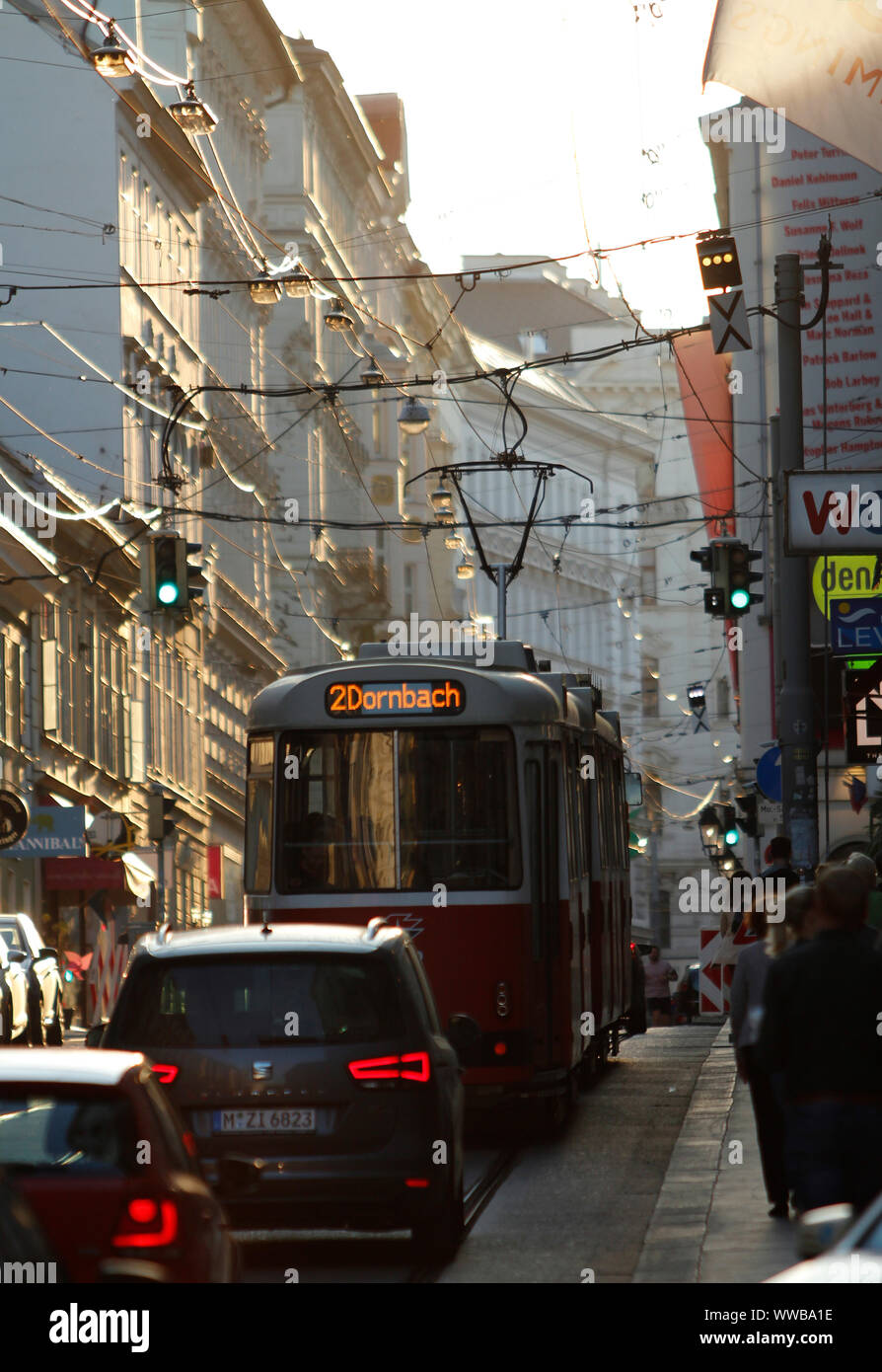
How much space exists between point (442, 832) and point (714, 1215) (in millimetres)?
4441

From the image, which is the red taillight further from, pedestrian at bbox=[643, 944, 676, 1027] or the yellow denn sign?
pedestrian at bbox=[643, 944, 676, 1027]

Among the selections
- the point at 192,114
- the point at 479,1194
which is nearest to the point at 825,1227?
the point at 479,1194

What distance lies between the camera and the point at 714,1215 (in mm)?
12258

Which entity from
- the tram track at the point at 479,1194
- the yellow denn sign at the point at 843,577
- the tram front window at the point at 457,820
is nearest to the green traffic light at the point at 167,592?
the tram front window at the point at 457,820

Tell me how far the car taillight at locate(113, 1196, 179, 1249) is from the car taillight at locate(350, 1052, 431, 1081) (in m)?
3.63

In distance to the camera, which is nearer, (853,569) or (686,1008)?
(853,569)

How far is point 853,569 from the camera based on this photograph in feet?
116

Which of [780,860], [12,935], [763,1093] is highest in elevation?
[780,860]

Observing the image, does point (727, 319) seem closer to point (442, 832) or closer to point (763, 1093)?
point (442, 832)

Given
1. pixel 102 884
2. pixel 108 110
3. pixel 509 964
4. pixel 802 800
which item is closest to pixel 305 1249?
pixel 509 964

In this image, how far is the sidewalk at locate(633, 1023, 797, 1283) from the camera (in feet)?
34.0
